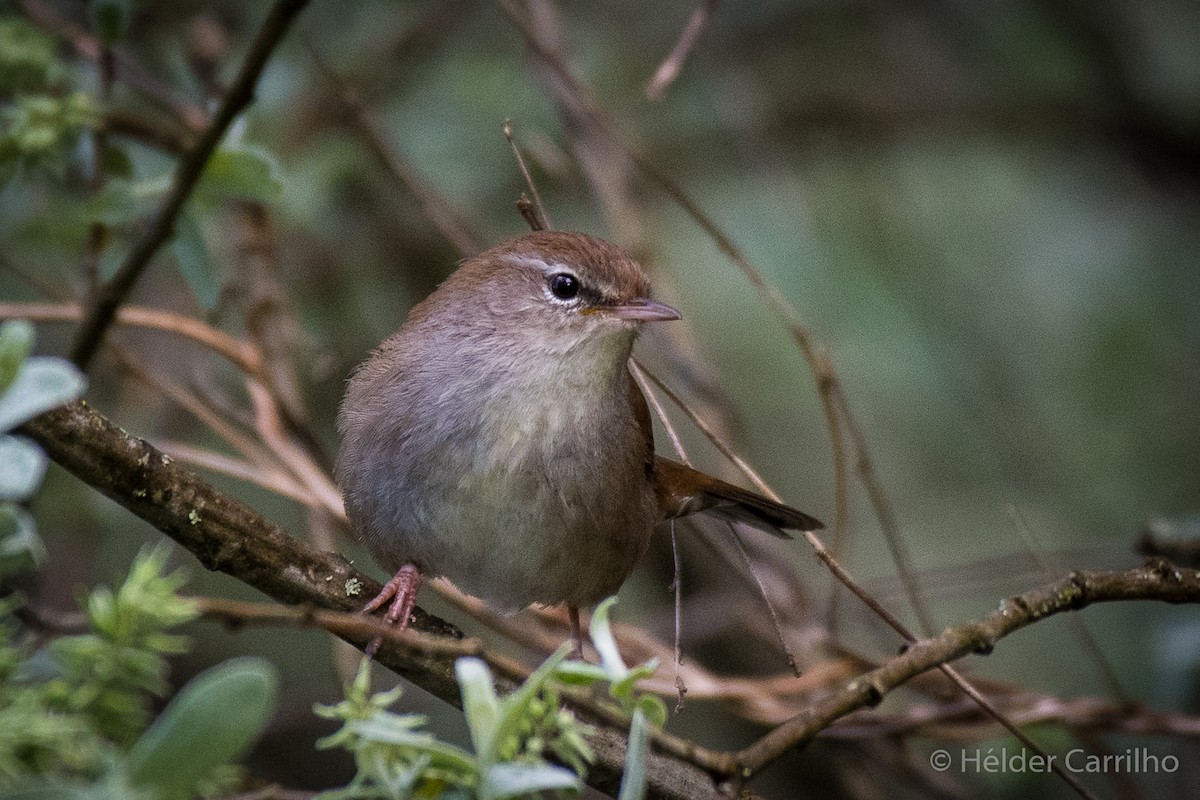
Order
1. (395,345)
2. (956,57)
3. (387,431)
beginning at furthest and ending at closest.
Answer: (956,57), (395,345), (387,431)

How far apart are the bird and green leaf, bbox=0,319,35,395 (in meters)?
1.25

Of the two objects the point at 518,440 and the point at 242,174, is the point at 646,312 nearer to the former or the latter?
the point at 518,440

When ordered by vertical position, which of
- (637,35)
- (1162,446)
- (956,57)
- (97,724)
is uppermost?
(956,57)

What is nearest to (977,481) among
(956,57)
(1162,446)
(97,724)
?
(1162,446)

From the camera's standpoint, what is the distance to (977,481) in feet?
17.0

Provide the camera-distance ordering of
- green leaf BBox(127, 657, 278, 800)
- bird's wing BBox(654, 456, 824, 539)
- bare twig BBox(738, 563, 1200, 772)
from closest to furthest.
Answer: green leaf BBox(127, 657, 278, 800) < bare twig BBox(738, 563, 1200, 772) < bird's wing BBox(654, 456, 824, 539)

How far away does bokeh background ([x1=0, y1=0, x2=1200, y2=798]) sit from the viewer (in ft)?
14.1

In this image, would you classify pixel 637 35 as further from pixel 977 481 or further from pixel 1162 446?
pixel 1162 446

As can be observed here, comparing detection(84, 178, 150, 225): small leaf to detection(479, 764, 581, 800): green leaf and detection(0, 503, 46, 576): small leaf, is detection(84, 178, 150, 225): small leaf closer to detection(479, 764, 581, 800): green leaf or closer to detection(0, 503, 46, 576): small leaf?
detection(0, 503, 46, 576): small leaf

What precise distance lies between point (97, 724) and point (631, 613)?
159 inches

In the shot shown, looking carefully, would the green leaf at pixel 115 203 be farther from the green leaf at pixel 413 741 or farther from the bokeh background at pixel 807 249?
the green leaf at pixel 413 741

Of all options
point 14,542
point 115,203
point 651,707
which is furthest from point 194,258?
point 651,707

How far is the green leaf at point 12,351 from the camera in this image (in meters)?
1.26

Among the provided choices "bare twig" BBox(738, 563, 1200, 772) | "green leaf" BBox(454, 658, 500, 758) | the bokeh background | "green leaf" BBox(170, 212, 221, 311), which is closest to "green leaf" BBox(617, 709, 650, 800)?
"green leaf" BBox(454, 658, 500, 758)
